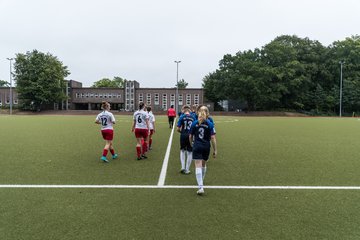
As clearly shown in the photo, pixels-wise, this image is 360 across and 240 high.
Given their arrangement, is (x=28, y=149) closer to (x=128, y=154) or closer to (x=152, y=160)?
(x=128, y=154)

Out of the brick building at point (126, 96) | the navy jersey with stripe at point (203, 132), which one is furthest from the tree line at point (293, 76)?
the navy jersey with stripe at point (203, 132)

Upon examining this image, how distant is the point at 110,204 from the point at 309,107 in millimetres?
73172

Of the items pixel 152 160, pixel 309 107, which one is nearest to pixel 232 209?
pixel 152 160

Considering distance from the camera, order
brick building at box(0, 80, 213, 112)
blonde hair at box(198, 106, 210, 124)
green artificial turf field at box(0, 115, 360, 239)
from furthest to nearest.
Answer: brick building at box(0, 80, 213, 112) → blonde hair at box(198, 106, 210, 124) → green artificial turf field at box(0, 115, 360, 239)

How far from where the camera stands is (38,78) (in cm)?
7306

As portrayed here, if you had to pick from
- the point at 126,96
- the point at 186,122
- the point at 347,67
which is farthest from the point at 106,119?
the point at 126,96

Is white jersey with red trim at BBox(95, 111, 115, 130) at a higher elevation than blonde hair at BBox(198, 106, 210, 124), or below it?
below

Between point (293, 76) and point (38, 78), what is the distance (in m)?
55.7

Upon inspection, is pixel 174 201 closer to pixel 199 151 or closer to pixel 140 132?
pixel 199 151

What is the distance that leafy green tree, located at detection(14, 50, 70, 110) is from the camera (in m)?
72.2

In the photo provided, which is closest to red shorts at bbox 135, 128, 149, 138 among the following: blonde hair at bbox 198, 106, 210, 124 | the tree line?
blonde hair at bbox 198, 106, 210, 124

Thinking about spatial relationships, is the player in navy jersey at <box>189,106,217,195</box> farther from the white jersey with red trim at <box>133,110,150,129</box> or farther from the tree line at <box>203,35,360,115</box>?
the tree line at <box>203,35,360,115</box>

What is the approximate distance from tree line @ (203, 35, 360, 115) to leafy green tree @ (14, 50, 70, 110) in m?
36.5

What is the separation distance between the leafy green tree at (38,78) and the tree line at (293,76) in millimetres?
36538
